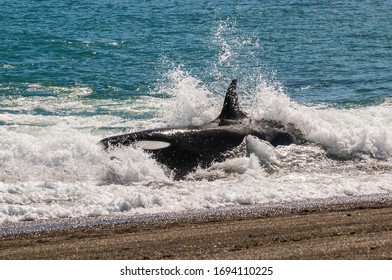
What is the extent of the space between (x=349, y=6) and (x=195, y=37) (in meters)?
11.2

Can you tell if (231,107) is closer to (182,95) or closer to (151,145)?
(182,95)

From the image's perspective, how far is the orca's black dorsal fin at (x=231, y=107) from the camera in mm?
19297

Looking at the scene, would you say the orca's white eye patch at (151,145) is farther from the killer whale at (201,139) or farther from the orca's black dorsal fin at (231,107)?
the orca's black dorsal fin at (231,107)

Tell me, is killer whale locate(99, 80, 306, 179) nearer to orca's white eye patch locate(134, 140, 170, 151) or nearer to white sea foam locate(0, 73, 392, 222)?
orca's white eye patch locate(134, 140, 170, 151)

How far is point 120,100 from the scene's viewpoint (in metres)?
26.3

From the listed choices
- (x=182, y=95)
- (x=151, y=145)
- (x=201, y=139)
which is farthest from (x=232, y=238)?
(x=182, y=95)

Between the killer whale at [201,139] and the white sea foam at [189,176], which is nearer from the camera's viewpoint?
the white sea foam at [189,176]

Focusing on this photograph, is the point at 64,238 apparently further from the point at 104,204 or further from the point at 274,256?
the point at 274,256

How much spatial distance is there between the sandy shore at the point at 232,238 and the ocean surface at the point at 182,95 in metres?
1.41

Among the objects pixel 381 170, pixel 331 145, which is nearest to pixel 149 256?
pixel 381 170

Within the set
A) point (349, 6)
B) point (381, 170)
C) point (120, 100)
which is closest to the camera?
point (381, 170)

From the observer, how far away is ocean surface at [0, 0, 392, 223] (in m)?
15.6

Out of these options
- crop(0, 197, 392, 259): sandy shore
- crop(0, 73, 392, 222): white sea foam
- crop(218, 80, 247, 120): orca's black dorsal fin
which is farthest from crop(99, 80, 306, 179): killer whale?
crop(0, 197, 392, 259): sandy shore

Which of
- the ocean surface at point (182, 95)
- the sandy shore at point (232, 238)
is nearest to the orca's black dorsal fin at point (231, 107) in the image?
the ocean surface at point (182, 95)
